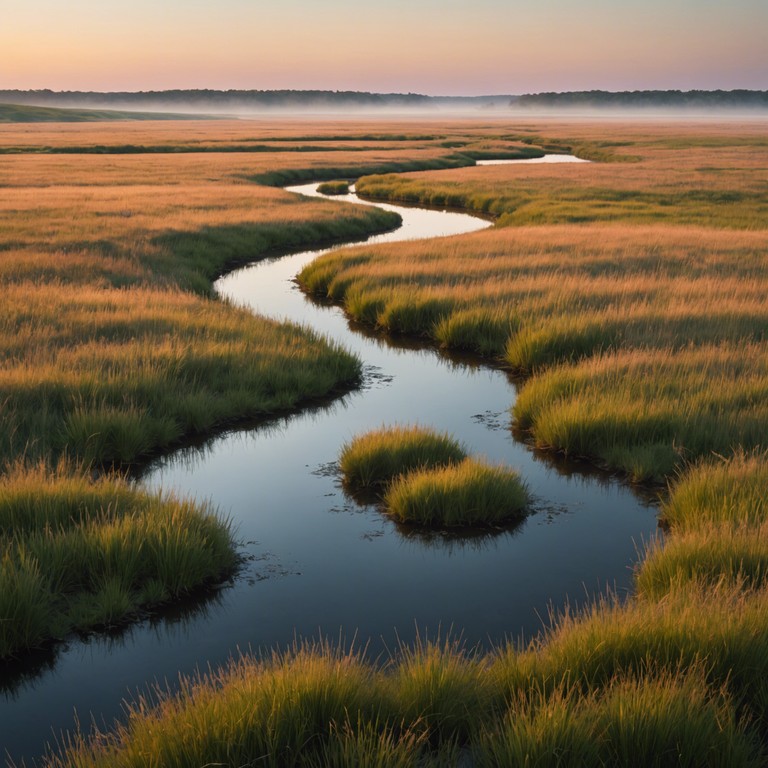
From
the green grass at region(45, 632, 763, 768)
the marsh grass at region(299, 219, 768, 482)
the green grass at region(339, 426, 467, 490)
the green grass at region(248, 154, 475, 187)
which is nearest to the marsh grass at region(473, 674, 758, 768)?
the green grass at region(45, 632, 763, 768)

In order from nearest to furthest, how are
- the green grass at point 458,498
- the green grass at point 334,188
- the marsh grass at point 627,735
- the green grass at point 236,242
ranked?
the marsh grass at point 627,735 → the green grass at point 458,498 → the green grass at point 236,242 → the green grass at point 334,188

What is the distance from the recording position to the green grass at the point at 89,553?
5.12 metres

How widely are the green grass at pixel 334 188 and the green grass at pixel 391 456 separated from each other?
3222cm

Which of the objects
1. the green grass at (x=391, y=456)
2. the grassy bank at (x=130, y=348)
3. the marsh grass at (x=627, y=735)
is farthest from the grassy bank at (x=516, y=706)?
the grassy bank at (x=130, y=348)

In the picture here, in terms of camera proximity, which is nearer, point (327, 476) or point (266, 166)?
point (327, 476)

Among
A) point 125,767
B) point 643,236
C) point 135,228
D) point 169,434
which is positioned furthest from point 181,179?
point 125,767

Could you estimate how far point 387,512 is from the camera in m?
7.23

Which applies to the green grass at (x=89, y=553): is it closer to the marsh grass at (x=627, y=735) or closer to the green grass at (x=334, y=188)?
the marsh grass at (x=627, y=735)

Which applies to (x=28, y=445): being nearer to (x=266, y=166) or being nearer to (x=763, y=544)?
(x=763, y=544)

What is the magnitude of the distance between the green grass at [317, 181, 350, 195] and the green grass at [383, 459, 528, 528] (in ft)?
109

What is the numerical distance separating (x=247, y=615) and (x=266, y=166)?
139 ft

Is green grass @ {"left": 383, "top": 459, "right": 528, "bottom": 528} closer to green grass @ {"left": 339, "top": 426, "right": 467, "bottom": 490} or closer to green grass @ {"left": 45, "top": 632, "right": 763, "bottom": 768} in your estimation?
green grass @ {"left": 339, "top": 426, "right": 467, "bottom": 490}

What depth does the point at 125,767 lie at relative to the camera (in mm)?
3543

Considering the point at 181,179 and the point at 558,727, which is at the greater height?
the point at 181,179
